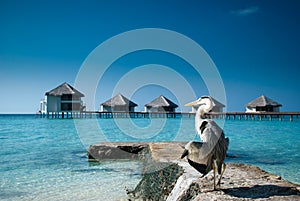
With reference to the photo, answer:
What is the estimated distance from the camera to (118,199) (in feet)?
16.6

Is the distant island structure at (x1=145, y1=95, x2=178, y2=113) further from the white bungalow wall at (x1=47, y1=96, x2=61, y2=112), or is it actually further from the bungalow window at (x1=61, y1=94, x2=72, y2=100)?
the white bungalow wall at (x1=47, y1=96, x2=61, y2=112)

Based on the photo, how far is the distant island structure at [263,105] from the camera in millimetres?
39312

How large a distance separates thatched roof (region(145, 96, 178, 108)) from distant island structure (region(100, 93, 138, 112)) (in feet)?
9.01

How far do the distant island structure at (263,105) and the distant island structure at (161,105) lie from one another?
11.0 metres

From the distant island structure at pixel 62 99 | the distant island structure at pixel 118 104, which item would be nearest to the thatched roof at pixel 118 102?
the distant island structure at pixel 118 104

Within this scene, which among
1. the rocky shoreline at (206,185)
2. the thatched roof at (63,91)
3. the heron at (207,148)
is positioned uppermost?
the thatched roof at (63,91)

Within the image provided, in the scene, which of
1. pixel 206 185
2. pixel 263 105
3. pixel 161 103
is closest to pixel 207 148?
pixel 206 185

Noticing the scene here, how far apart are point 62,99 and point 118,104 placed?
324 inches

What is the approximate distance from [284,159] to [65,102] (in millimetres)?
35724

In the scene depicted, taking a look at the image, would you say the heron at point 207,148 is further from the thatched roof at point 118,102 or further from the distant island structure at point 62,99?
the distant island structure at point 62,99

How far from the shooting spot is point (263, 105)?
1542 inches

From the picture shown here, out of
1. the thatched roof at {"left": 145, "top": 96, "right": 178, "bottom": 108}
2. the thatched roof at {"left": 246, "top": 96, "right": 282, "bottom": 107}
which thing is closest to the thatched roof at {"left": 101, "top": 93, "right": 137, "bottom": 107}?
the thatched roof at {"left": 145, "top": 96, "right": 178, "bottom": 108}

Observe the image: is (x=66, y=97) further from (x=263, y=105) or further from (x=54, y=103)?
(x=263, y=105)

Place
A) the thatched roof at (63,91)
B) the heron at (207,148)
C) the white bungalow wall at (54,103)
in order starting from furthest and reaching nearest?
1. the white bungalow wall at (54,103)
2. the thatched roof at (63,91)
3. the heron at (207,148)
